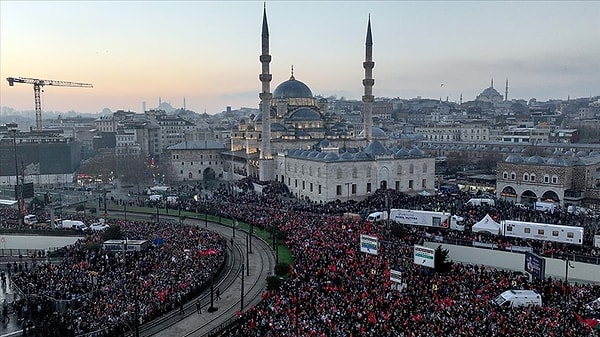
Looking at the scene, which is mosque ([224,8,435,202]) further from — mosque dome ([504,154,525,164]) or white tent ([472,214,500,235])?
white tent ([472,214,500,235])

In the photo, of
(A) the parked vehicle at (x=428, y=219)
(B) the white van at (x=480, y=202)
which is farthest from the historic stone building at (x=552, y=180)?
(A) the parked vehicle at (x=428, y=219)

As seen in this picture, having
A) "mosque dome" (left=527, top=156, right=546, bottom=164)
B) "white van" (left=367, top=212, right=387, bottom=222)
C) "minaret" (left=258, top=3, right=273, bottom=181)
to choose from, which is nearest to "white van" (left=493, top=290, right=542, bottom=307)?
"white van" (left=367, top=212, right=387, bottom=222)

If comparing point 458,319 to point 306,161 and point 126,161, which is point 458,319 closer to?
point 306,161

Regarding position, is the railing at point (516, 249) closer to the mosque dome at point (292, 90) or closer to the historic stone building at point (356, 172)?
the historic stone building at point (356, 172)

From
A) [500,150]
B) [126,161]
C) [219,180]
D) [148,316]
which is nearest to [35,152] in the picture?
[126,161]

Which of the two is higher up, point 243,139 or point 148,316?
point 243,139

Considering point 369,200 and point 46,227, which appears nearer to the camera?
point 46,227
